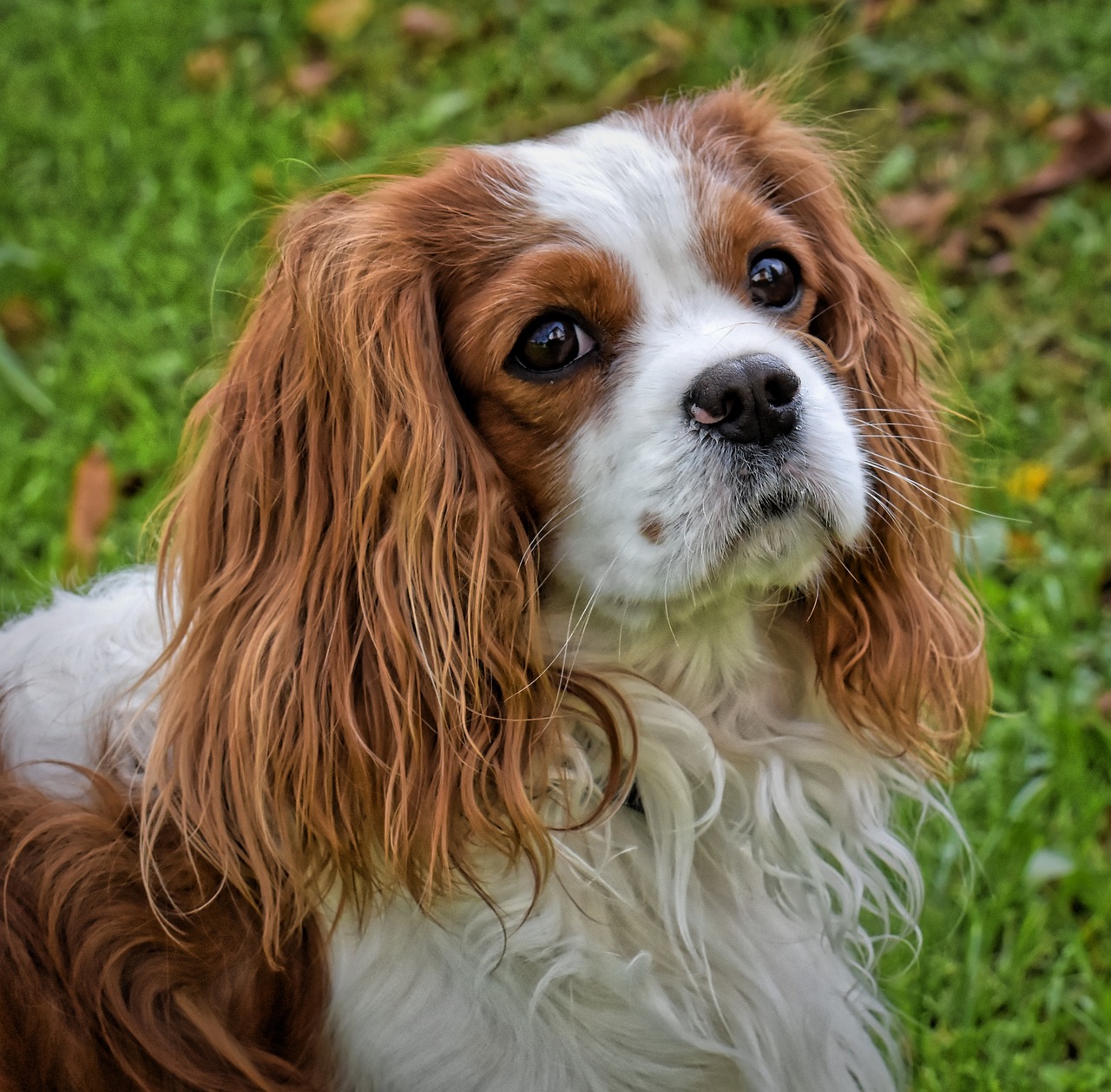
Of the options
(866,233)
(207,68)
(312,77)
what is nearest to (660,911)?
(866,233)

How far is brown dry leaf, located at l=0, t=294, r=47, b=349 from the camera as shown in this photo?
487 centimetres

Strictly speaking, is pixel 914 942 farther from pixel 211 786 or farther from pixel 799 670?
pixel 211 786

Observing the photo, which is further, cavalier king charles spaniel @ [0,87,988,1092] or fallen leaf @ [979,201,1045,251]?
fallen leaf @ [979,201,1045,251]

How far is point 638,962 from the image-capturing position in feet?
7.21

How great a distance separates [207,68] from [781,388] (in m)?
4.35

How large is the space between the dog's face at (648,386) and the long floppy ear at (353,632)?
98 millimetres

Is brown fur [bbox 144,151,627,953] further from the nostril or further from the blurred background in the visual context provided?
the blurred background

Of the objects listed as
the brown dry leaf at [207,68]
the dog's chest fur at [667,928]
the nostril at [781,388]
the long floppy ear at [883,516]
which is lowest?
the dog's chest fur at [667,928]

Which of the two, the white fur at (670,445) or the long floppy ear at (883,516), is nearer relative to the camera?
the white fur at (670,445)

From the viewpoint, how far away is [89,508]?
4246 mm

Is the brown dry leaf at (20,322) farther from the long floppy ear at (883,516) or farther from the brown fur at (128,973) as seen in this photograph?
the long floppy ear at (883,516)

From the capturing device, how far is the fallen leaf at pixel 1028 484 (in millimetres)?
3957

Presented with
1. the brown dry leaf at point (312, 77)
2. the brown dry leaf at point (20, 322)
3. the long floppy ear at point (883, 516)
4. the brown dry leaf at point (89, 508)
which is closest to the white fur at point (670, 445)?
the long floppy ear at point (883, 516)

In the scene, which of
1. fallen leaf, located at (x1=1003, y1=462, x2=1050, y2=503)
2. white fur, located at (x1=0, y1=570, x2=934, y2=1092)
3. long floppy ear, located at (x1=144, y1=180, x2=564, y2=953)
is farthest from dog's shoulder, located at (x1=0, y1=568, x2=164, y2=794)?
fallen leaf, located at (x1=1003, y1=462, x2=1050, y2=503)
